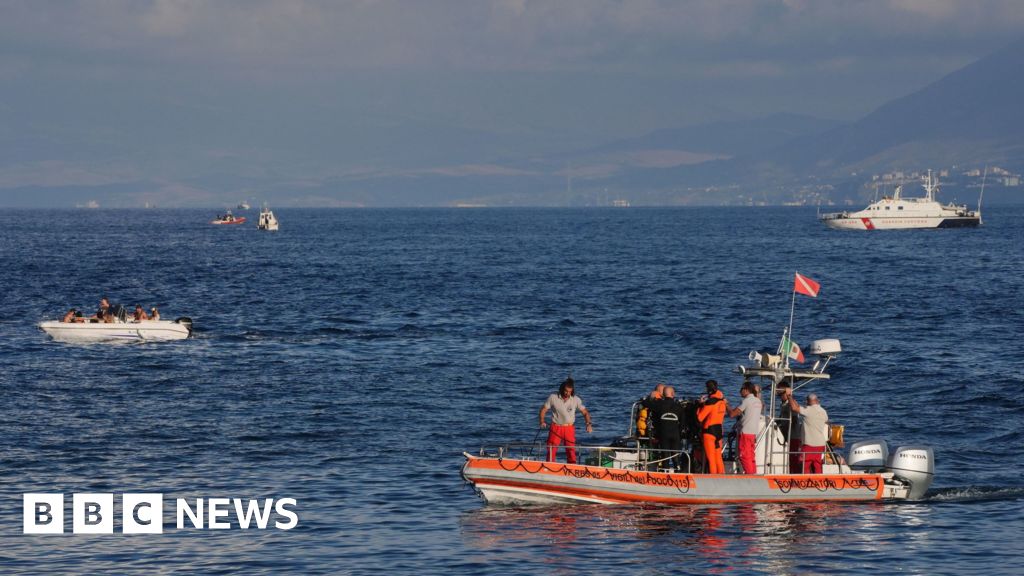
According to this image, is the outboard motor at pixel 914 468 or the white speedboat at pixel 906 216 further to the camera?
the white speedboat at pixel 906 216

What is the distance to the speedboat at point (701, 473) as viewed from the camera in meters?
27.1

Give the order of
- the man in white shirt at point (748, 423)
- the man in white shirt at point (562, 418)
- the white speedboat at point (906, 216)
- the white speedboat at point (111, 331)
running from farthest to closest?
the white speedboat at point (906, 216) → the white speedboat at point (111, 331) → the man in white shirt at point (562, 418) → the man in white shirt at point (748, 423)

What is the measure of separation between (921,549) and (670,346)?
1141 inches

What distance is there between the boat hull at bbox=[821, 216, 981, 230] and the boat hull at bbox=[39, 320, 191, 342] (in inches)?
5402

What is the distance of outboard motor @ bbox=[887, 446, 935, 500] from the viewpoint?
28328 millimetres

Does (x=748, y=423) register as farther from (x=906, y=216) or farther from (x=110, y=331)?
(x=906, y=216)

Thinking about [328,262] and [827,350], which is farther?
[328,262]

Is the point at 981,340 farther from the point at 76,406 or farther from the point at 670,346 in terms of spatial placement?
the point at 76,406

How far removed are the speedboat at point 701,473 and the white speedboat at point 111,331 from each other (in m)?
29.2

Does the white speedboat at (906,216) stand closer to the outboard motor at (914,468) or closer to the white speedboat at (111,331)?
the white speedboat at (111,331)


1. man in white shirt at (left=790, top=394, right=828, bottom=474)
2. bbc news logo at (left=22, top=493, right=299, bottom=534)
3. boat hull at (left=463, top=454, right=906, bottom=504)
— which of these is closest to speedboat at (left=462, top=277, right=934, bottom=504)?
boat hull at (left=463, top=454, right=906, bottom=504)

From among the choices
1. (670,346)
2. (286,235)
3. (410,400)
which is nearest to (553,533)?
(410,400)

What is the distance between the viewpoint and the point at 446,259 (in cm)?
11944

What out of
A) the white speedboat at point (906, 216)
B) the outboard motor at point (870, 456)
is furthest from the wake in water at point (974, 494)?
the white speedboat at point (906, 216)
